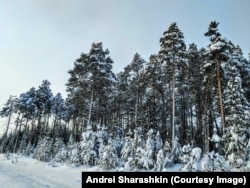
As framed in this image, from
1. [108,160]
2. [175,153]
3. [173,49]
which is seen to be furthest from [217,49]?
[108,160]

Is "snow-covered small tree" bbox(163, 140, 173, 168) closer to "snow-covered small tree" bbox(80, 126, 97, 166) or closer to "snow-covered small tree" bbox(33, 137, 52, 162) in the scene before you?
"snow-covered small tree" bbox(80, 126, 97, 166)

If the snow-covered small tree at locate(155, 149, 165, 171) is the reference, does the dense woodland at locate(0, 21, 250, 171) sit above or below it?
above

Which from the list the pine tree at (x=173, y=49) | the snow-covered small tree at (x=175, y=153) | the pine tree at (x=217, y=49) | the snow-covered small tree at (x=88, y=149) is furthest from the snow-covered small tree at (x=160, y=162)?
the pine tree at (x=173, y=49)

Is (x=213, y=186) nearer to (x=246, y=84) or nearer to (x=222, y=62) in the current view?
(x=222, y=62)

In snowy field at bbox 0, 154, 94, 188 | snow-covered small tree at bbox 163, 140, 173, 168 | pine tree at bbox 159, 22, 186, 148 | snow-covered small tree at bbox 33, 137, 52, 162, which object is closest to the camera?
snowy field at bbox 0, 154, 94, 188

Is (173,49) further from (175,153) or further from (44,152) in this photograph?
(44,152)

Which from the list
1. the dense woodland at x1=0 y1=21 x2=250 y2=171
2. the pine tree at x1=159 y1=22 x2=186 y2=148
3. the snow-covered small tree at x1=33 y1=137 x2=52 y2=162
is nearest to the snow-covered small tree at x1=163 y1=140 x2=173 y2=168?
the dense woodland at x1=0 y1=21 x2=250 y2=171

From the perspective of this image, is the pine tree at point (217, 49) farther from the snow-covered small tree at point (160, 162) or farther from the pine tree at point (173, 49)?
the snow-covered small tree at point (160, 162)

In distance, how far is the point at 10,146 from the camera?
5100 centimetres

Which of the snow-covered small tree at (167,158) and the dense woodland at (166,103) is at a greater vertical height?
the dense woodland at (166,103)

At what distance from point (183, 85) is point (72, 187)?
25509 mm

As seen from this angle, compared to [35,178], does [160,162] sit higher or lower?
higher

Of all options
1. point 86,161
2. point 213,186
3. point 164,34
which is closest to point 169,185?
point 213,186

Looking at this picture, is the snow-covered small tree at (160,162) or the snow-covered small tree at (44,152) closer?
the snow-covered small tree at (160,162)
